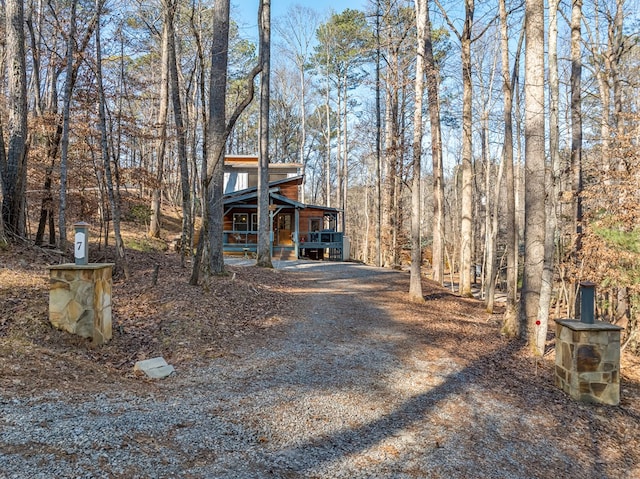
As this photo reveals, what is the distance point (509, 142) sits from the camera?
28.2 feet

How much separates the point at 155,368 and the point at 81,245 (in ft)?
5.98

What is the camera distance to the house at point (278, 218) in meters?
19.7

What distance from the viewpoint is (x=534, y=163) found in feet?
22.1

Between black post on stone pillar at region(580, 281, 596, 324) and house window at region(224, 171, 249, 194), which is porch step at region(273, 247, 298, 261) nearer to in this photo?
house window at region(224, 171, 249, 194)

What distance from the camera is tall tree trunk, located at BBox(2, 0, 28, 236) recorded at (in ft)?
23.8

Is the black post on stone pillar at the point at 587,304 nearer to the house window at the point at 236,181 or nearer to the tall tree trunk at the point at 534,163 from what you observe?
the tall tree trunk at the point at 534,163

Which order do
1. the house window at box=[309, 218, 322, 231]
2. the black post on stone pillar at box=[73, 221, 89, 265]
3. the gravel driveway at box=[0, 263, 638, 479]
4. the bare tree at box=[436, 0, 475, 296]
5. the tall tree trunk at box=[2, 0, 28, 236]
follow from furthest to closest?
the house window at box=[309, 218, 322, 231], the bare tree at box=[436, 0, 475, 296], the tall tree trunk at box=[2, 0, 28, 236], the black post on stone pillar at box=[73, 221, 89, 265], the gravel driveway at box=[0, 263, 638, 479]

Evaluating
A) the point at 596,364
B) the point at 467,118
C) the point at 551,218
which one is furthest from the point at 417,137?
the point at 596,364

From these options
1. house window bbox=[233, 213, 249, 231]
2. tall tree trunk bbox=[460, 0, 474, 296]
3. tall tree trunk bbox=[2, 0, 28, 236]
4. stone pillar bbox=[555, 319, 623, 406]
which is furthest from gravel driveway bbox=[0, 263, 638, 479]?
house window bbox=[233, 213, 249, 231]

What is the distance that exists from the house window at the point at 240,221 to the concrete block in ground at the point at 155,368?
17.4 meters

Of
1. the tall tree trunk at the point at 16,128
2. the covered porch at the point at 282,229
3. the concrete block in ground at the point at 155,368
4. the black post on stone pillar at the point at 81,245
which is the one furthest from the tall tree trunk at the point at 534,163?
the covered porch at the point at 282,229

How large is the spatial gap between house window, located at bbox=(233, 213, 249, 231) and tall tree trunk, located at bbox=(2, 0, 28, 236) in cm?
1428

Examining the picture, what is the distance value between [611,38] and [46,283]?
16.5 m

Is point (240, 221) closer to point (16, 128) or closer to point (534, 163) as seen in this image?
point (16, 128)
